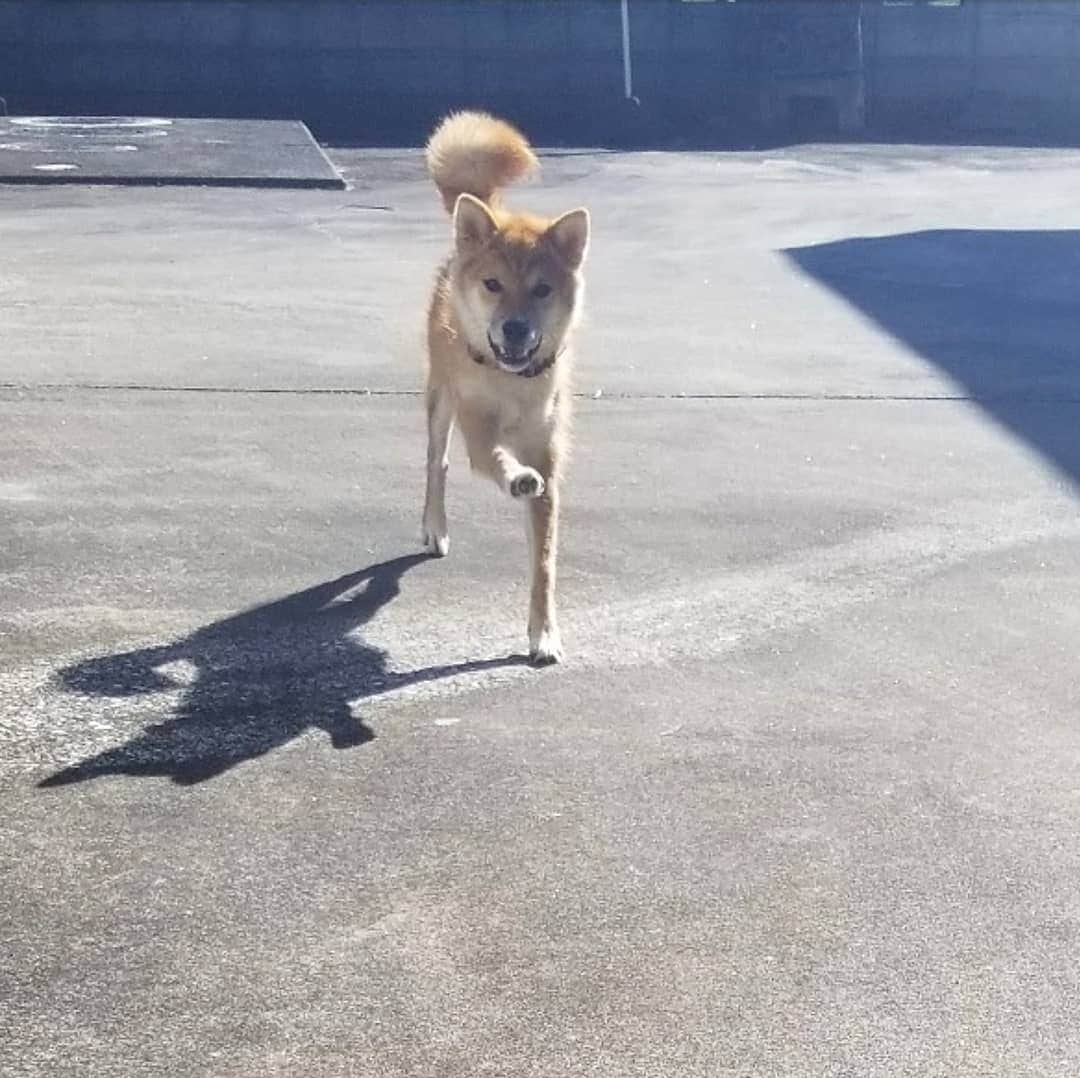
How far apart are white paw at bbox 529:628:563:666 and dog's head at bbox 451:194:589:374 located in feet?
3.40

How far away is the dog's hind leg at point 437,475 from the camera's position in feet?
25.8

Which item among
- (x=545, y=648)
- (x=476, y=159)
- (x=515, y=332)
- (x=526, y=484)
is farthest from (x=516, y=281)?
(x=545, y=648)

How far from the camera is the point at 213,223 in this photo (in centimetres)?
1747

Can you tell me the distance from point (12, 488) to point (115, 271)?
6.38 meters

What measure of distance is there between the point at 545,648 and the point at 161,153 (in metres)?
16.6

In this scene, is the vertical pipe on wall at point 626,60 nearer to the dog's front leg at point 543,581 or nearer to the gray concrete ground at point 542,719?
the gray concrete ground at point 542,719

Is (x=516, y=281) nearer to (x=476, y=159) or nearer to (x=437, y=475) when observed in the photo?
(x=437, y=475)

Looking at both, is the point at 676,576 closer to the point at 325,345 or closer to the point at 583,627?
the point at 583,627

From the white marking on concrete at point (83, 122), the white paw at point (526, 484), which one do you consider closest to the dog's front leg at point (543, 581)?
the white paw at point (526, 484)

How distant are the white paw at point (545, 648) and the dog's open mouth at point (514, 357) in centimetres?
101

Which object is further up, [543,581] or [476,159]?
[476,159]

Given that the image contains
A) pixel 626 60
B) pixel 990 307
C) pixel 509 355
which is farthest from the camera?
pixel 626 60

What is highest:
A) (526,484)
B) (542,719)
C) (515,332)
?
(515,332)

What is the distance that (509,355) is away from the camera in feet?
23.7
